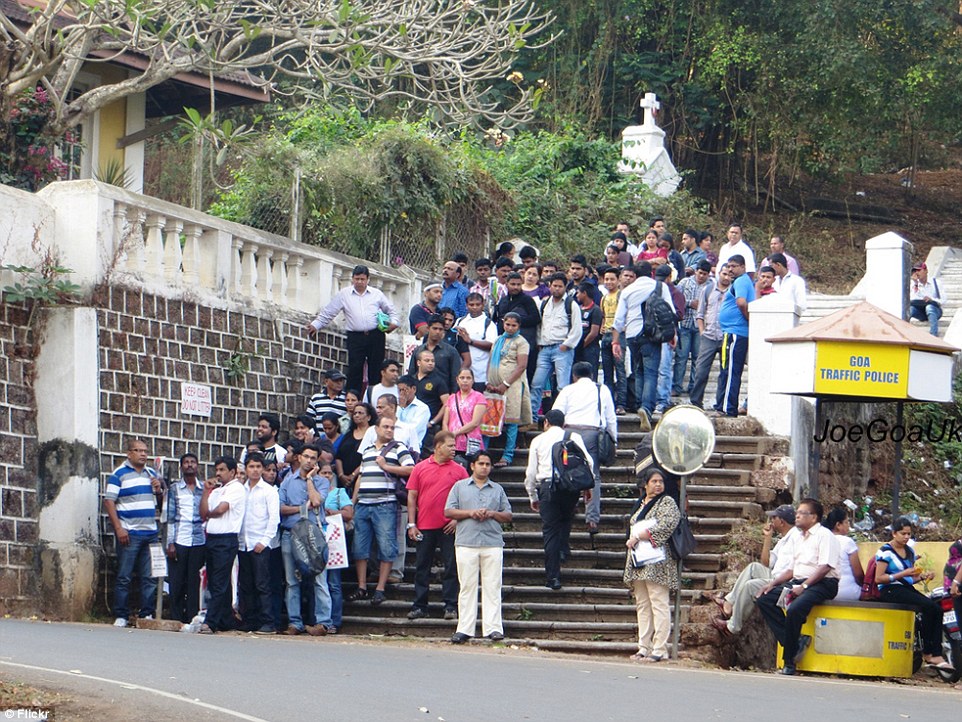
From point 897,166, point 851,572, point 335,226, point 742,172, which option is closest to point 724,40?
point 742,172

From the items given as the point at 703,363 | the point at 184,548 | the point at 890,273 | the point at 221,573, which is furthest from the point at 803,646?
the point at 890,273

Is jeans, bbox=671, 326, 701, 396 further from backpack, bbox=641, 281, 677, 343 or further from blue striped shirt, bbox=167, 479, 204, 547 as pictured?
blue striped shirt, bbox=167, 479, 204, 547

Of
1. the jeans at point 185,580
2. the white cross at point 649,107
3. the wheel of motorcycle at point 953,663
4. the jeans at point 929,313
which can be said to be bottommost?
the wheel of motorcycle at point 953,663

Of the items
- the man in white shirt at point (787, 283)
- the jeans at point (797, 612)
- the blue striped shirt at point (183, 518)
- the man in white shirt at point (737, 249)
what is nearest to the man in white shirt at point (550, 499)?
the jeans at point (797, 612)

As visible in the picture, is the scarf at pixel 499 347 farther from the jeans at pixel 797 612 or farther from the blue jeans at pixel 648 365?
the jeans at pixel 797 612

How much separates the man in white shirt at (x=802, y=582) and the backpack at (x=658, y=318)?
3.83 meters

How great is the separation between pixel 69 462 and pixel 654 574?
5.60m

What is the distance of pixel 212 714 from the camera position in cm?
906

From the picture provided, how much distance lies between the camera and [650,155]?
31.1 meters

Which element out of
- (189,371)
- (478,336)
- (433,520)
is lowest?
(433,520)

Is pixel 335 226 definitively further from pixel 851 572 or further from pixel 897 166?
pixel 897 166

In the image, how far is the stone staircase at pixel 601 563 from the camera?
1470cm

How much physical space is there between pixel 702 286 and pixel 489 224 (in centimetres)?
662

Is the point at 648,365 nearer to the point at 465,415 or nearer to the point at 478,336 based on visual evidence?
the point at 478,336
